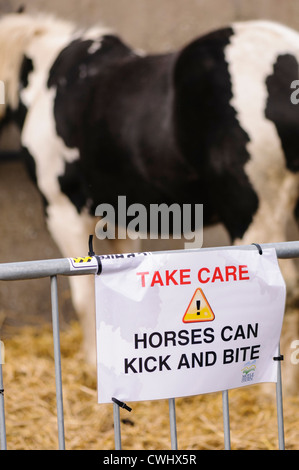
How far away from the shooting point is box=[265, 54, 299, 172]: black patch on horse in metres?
2.32

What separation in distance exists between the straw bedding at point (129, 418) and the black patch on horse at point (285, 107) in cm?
91

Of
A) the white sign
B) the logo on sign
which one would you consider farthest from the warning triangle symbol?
the logo on sign

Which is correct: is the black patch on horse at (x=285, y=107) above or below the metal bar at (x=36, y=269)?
above

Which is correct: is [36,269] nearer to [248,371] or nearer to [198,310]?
[198,310]

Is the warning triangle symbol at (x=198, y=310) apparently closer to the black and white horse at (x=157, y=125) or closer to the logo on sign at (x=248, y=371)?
the logo on sign at (x=248, y=371)

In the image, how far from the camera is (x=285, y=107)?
91.3 inches

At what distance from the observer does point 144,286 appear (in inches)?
51.1

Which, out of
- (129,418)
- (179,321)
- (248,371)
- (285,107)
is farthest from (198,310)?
(129,418)

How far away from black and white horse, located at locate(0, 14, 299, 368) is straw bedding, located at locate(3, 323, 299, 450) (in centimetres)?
36

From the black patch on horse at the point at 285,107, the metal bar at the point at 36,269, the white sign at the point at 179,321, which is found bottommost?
the white sign at the point at 179,321

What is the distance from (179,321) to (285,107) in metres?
1.23

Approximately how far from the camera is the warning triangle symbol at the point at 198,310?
1.32 metres

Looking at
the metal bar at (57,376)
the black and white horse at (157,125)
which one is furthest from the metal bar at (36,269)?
the black and white horse at (157,125)
